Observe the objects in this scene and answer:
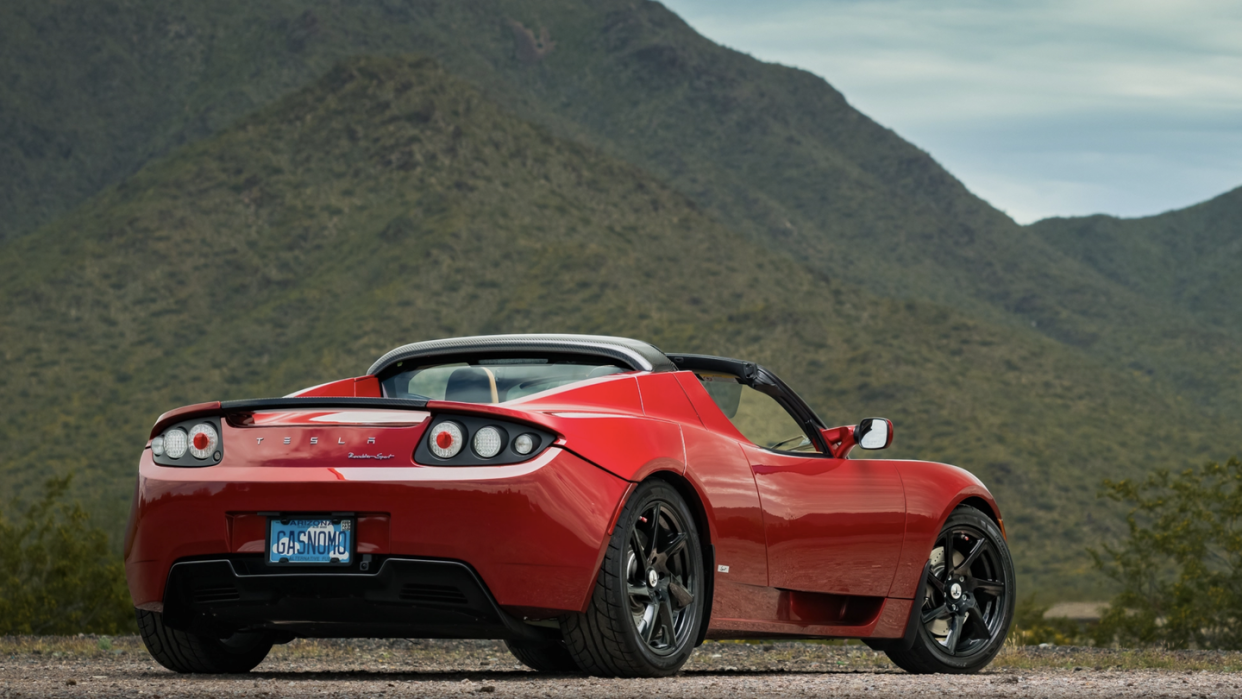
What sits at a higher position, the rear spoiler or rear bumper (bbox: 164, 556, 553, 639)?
the rear spoiler

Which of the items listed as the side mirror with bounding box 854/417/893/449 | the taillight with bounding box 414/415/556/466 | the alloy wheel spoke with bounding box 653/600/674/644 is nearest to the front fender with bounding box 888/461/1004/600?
the side mirror with bounding box 854/417/893/449

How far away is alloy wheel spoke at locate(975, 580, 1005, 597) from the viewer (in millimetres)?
7047

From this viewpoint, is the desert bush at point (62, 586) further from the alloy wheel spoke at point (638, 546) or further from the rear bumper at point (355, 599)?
the alloy wheel spoke at point (638, 546)

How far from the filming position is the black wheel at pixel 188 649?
Result: 5656 mm

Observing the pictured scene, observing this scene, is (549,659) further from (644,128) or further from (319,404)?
(644,128)

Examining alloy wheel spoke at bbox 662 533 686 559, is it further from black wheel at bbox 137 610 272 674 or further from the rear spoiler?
black wheel at bbox 137 610 272 674

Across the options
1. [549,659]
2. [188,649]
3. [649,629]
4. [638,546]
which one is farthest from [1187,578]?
[188,649]

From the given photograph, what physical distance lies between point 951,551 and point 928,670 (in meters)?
0.59

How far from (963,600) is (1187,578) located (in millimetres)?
14356

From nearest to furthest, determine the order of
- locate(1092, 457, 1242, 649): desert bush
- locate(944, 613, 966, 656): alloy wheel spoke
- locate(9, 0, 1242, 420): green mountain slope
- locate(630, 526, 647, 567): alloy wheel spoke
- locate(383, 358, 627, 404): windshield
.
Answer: locate(630, 526, 647, 567): alloy wheel spoke < locate(383, 358, 627, 404): windshield < locate(944, 613, 966, 656): alloy wheel spoke < locate(1092, 457, 1242, 649): desert bush < locate(9, 0, 1242, 420): green mountain slope

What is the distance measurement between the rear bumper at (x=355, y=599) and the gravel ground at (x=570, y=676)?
20 cm

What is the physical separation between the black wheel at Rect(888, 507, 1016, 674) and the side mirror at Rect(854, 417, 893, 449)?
0.70 m

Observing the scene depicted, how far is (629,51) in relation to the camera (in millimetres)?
154625

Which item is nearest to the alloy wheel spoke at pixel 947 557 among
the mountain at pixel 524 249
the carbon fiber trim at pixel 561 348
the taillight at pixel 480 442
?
the carbon fiber trim at pixel 561 348
